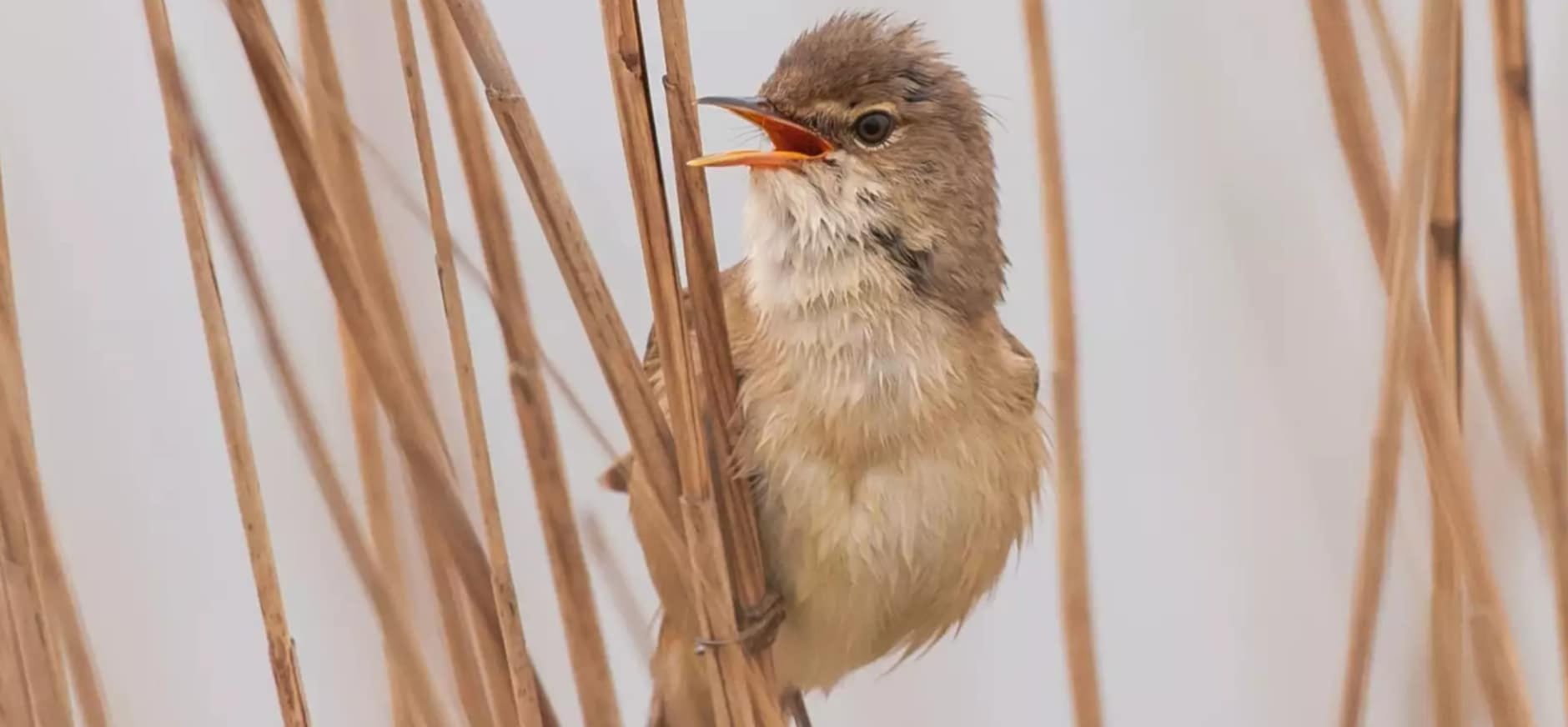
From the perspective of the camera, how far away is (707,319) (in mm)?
801

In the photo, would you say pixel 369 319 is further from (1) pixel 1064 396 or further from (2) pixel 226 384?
(1) pixel 1064 396

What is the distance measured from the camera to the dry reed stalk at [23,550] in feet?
2.89

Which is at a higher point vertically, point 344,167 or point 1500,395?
point 344,167

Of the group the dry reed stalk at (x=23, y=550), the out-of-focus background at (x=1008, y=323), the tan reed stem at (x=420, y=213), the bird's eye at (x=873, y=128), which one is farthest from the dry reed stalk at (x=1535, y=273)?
the dry reed stalk at (x=23, y=550)

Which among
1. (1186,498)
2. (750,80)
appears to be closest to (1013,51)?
(750,80)

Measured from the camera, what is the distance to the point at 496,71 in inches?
28.8

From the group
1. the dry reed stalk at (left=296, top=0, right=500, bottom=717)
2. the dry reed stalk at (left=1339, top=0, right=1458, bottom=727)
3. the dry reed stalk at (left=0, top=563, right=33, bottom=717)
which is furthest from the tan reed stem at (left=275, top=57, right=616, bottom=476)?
the dry reed stalk at (left=1339, top=0, right=1458, bottom=727)

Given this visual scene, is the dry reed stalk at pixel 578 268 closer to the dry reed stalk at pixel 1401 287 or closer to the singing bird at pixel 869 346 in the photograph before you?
the singing bird at pixel 869 346

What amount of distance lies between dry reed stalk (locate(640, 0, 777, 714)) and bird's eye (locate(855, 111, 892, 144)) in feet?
0.63

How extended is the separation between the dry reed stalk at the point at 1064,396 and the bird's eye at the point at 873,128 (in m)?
0.14

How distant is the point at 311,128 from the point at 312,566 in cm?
81

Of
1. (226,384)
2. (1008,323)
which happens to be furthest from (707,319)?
(1008,323)

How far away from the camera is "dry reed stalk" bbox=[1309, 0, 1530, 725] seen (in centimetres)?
102

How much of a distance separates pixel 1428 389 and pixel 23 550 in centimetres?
99
